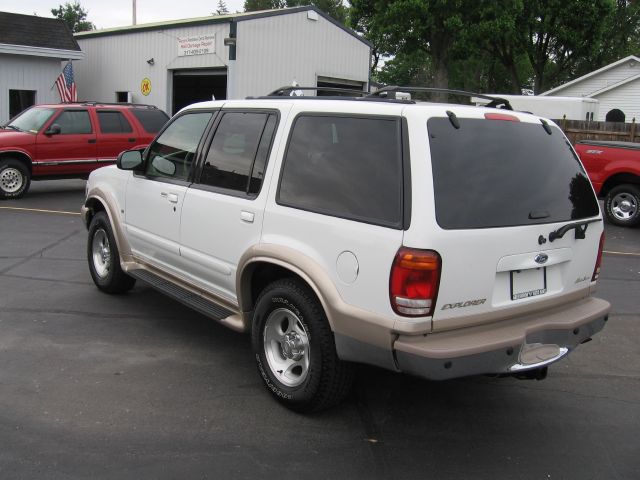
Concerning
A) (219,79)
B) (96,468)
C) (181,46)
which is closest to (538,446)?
(96,468)

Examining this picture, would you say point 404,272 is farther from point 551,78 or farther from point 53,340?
point 551,78

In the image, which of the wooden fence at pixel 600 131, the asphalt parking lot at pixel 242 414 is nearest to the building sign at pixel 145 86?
the wooden fence at pixel 600 131

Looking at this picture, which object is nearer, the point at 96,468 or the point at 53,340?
the point at 96,468

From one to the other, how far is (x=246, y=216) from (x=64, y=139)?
9.82 meters

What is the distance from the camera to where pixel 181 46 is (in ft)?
67.9

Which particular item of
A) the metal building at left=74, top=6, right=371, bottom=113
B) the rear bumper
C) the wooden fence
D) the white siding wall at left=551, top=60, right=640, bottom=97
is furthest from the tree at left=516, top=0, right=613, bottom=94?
the rear bumper

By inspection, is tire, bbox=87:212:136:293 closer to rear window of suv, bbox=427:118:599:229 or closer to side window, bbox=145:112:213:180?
side window, bbox=145:112:213:180

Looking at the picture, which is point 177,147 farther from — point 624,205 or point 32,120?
point 32,120

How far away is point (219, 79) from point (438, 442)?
73.1 ft

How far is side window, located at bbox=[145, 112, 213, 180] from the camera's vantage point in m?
4.89

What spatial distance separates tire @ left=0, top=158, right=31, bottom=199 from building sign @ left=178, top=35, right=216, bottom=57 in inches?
357

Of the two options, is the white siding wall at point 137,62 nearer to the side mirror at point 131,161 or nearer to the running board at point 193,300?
the side mirror at point 131,161

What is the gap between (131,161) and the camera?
17.5 feet

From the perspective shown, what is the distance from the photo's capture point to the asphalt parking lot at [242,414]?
336cm
